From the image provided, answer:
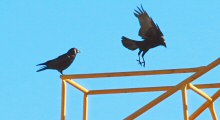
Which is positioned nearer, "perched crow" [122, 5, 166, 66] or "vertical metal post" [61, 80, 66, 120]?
"vertical metal post" [61, 80, 66, 120]

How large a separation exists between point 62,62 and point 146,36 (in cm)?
136

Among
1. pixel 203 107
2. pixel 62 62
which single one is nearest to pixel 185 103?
pixel 203 107

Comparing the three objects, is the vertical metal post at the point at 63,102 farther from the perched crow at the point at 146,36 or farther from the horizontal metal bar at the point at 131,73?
the perched crow at the point at 146,36

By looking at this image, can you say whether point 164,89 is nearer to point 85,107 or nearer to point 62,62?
point 85,107

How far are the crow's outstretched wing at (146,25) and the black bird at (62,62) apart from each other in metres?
1.15

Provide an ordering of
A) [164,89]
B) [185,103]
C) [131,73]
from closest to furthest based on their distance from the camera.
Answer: [185,103] < [131,73] < [164,89]

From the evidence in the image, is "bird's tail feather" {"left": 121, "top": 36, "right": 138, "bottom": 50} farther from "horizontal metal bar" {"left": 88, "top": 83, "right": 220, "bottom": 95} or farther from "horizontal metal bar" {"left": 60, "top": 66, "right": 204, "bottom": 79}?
"horizontal metal bar" {"left": 60, "top": 66, "right": 204, "bottom": 79}

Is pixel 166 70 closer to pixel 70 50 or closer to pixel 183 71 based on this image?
pixel 183 71

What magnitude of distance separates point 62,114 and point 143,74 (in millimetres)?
1173

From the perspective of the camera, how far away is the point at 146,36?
10.5 m

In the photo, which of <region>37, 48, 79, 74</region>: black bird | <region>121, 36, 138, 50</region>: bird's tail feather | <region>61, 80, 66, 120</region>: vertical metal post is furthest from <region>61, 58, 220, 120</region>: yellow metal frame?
<region>121, 36, 138, 50</region>: bird's tail feather

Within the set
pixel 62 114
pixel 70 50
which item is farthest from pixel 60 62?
pixel 62 114

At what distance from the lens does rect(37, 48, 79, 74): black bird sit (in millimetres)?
10609

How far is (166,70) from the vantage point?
8.80 m
